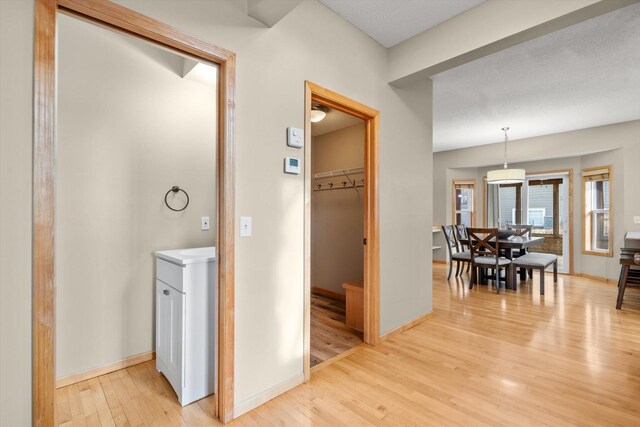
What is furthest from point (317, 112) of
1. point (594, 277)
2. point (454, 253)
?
point (594, 277)

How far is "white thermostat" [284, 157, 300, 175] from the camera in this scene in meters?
2.00

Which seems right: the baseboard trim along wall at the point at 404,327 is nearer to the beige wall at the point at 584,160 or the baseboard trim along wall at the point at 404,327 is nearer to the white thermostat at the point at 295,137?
the white thermostat at the point at 295,137

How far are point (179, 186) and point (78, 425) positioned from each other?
1.71 metres

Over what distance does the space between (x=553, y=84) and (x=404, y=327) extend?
10.8 ft

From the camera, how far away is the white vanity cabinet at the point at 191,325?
1831mm

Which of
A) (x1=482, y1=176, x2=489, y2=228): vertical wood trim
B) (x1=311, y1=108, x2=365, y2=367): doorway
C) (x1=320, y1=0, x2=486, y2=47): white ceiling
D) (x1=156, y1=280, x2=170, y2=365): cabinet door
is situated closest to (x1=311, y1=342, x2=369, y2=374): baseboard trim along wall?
(x1=311, y1=108, x2=365, y2=367): doorway

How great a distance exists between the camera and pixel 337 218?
4.35 m

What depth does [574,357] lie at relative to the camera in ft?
8.12

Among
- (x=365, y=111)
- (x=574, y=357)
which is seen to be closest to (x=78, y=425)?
(x=365, y=111)

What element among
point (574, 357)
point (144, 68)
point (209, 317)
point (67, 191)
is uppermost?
point (144, 68)

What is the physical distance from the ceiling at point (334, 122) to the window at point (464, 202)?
4446 mm

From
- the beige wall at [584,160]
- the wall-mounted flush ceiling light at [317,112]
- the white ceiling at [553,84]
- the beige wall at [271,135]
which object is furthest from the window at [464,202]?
the beige wall at [271,135]

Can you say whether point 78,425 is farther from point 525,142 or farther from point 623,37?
point 525,142

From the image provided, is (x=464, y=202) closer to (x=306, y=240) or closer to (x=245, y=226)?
(x=306, y=240)
